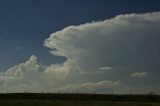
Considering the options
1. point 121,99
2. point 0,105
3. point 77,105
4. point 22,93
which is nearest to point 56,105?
point 77,105

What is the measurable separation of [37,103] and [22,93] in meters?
25.7

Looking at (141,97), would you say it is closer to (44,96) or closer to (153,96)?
(153,96)

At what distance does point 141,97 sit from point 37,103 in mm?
26025

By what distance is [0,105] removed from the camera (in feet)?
222

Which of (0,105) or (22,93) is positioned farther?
(22,93)

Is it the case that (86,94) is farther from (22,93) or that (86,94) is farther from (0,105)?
(0,105)

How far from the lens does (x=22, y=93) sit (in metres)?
93.7

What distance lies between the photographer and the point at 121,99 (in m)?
85.1

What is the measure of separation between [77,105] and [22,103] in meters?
10.1

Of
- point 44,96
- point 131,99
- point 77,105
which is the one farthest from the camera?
point 44,96

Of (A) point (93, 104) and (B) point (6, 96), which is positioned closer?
(A) point (93, 104)

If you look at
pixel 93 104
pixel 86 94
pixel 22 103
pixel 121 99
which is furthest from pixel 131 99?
pixel 22 103

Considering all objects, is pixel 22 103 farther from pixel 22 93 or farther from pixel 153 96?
pixel 153 96

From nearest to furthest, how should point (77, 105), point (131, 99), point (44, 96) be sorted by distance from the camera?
point (77, 105) → point (131, 99) → point (44, 96)
